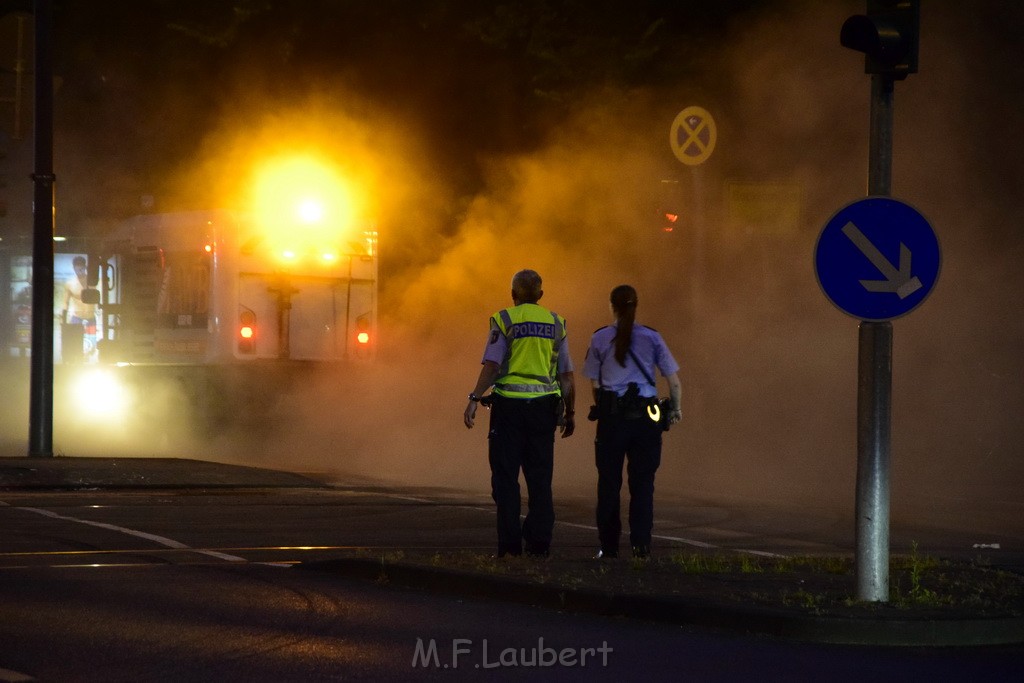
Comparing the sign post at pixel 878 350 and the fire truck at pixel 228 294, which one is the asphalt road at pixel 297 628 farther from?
the fire truck at pixel 228 294

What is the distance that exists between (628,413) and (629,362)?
11.3 inches

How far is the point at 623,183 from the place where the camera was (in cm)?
2148

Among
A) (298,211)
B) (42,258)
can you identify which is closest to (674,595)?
(42,258)

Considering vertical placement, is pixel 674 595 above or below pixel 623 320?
below

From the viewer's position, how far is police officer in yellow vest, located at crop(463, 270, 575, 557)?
8969 mm

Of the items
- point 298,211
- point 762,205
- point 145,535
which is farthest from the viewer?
point 298,211

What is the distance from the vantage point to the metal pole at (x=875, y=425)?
7461 millimetres

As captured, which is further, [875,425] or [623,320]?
[623,320]

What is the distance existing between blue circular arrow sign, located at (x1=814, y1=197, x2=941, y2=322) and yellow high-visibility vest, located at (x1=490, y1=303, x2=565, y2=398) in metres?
1.96

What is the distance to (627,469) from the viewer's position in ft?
30.6

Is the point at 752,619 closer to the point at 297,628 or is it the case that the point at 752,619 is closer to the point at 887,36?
the point at 297,628

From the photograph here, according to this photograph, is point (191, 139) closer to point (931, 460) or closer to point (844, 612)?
point (931, 460)

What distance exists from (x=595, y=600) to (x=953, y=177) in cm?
1413

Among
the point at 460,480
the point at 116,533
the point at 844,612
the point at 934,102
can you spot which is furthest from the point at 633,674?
the point at 934,102
